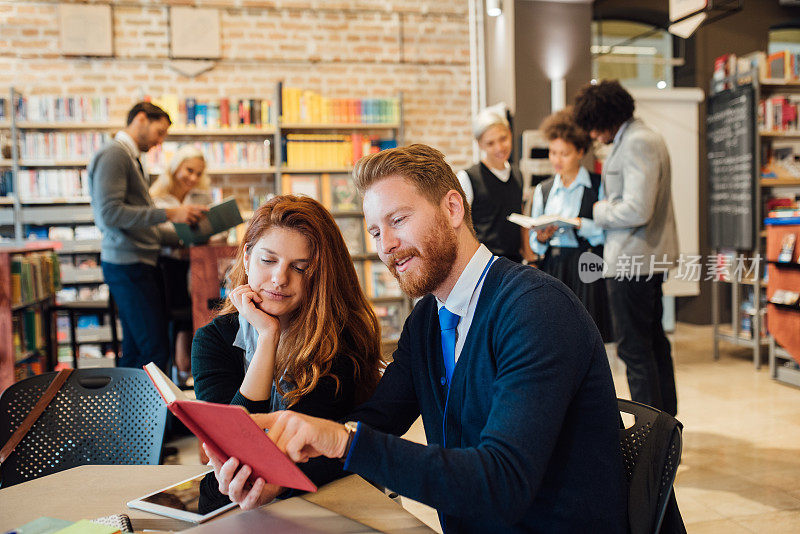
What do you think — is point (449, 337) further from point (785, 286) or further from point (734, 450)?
point (785, 286)

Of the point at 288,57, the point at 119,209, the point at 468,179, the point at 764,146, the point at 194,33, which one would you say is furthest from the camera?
the point at 288,57

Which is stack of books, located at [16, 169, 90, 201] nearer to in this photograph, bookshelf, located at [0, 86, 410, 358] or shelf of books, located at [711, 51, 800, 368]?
bookshelf, located at [0, 86, 410, 358]

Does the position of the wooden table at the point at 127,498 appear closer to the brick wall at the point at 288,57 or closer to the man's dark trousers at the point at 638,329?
the man's dark trousers at the point at 638,329

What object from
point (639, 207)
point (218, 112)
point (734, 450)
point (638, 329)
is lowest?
point (734, 450)

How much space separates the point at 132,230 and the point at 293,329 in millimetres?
2492

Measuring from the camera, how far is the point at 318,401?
1479 mm

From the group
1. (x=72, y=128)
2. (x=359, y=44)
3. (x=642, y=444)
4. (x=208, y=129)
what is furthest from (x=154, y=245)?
(x=359, y=44)

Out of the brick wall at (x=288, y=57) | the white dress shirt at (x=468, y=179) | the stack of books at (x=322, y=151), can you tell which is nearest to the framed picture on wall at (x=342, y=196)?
the stack of books at (x=322, y=151)

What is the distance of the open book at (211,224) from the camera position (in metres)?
3.65

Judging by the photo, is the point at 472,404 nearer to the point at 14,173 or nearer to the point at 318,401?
the point at 318,401

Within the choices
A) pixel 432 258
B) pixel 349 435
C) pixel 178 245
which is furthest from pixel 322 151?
pixel 349 435

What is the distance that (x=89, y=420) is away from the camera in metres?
1.82

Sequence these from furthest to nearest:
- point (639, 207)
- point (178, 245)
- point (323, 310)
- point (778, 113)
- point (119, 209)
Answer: point (778, 113), point (178, 245), point (119, 209), point (639, 207), point (323, 310)

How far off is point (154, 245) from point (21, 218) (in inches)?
104
